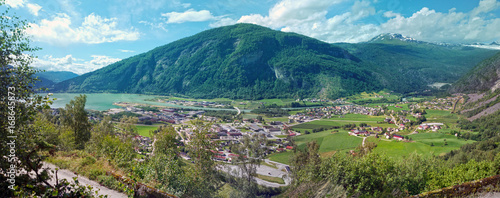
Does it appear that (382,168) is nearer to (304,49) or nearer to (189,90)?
(189,90)

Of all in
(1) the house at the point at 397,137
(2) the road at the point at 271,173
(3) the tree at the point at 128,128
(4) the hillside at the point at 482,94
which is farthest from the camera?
(4) the hillside at the point at 482,94

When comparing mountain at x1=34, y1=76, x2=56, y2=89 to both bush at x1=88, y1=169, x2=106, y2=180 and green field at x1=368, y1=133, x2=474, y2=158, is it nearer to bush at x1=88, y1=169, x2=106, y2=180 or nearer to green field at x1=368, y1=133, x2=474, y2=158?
bush at x1=88, y1=169, x2=106, y2=180

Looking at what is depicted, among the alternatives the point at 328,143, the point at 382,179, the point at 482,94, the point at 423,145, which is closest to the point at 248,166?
the point at 382,179

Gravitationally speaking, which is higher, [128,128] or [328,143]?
[128,128]

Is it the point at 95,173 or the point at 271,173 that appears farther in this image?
the point at 271,173

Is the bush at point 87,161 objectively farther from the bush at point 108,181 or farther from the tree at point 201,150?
the tree at point 201,150

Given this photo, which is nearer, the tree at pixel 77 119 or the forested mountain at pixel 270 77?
the tree at pixel 77 119

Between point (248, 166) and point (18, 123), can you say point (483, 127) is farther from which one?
point (18, 123)

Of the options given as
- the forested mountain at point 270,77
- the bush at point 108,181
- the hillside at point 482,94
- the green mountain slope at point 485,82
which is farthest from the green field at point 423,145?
the forested mountain at point 270,77

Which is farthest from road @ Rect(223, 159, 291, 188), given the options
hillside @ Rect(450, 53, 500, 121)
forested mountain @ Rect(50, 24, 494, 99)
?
forested mountain @ Rect(50, 24, 494, 99)

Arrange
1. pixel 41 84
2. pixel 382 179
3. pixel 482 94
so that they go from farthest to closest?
pixel 41 84 < pixel 482 94 < pixel 382 179

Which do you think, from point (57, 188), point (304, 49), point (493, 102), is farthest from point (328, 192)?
point (304, 49)
